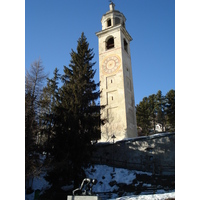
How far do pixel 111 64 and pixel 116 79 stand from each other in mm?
2238

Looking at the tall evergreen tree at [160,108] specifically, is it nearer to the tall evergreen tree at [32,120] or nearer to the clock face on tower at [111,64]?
the clock face on tower at [111,64]

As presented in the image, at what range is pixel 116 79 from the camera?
79.6 ft

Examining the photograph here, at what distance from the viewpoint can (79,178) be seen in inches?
491

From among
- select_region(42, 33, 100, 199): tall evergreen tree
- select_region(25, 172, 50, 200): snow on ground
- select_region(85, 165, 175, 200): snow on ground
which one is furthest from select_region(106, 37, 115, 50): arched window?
select_region(25, 172, 50, 200): snow on ground

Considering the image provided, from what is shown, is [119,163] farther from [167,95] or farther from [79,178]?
[167,95]

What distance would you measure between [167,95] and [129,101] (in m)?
12.3

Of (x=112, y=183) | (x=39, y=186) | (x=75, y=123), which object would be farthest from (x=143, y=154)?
(x=39, y=186)

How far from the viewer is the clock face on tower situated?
81.3ft

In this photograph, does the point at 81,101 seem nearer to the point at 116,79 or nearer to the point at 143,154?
the point at 143,154
